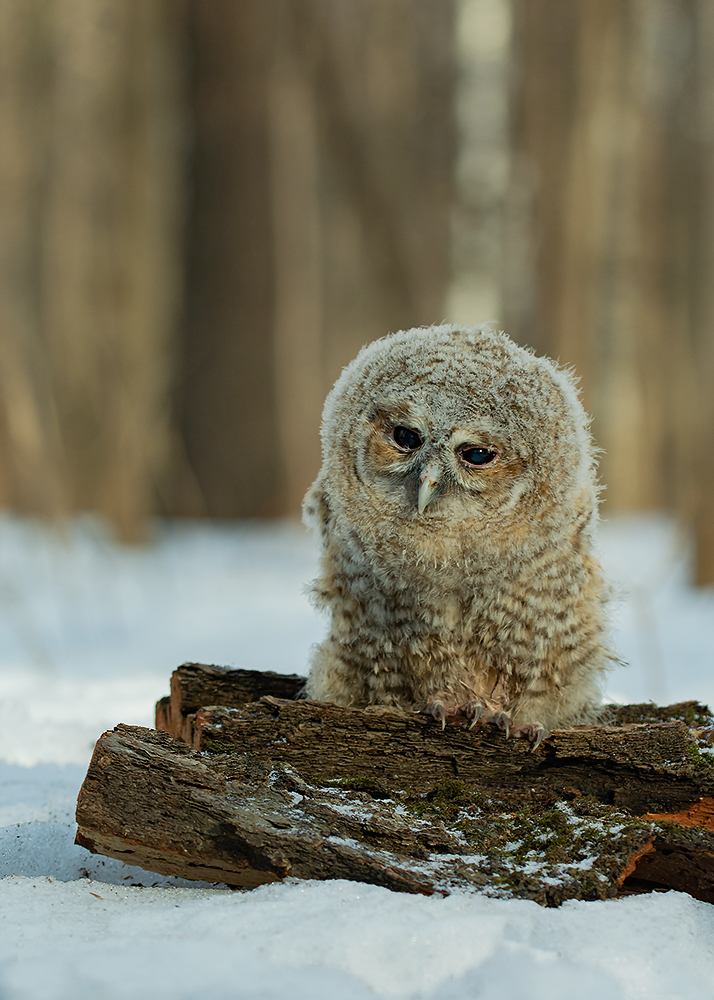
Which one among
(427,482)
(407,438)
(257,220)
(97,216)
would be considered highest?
(257,220)

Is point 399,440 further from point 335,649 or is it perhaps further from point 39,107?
point 39,107

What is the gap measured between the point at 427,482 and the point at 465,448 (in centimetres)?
14

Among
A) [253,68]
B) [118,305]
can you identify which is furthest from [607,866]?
[253,68]

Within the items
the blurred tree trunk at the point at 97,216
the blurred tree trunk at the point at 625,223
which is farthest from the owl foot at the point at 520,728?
the blurred tree trunk at the point at 97,216

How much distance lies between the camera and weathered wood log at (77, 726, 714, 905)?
1750mm

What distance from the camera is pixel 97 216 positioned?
984 centimetres

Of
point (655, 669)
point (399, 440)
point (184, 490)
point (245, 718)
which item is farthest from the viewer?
point (184, 490)

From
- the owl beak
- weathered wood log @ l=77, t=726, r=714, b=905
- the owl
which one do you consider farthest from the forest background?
weathered wood log @ l=77, t=726, r=714, b=905

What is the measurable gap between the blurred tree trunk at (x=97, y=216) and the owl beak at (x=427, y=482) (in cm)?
496

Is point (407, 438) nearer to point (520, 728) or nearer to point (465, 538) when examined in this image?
point (465, 538)

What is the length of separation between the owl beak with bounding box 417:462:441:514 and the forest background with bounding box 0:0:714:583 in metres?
3.71

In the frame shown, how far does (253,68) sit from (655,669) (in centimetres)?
865

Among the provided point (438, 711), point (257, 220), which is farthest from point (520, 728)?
point (257, 220)

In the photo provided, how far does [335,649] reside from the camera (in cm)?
250
